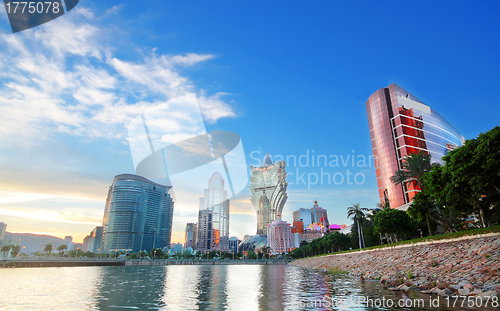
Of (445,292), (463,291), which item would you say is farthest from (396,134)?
(463,291)

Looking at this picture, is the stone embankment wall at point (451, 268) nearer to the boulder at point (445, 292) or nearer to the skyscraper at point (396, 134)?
the boulder at point (445, 292)

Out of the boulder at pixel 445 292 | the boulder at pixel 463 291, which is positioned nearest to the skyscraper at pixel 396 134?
the boulder at pixel 445 292

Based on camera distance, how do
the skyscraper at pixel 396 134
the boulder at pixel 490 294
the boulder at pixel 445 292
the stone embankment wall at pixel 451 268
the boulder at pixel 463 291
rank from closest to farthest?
the boulder at pixel 490 294 → the boulder at pixel 463 291 → the boulder at pixel 445 292 → the stone embankment wall at pixel 451 268 → the skyscraper at pixel 396 134

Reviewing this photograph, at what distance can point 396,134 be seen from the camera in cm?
13775

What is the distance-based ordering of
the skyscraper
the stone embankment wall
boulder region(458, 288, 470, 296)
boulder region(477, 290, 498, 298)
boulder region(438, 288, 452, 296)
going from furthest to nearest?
the skyscraper → the stone embankment wall → boulder region(438, 288, 452, 296) → boulder region(458, 288, 470, 296) → boulder region(477, 290, 498, 298)

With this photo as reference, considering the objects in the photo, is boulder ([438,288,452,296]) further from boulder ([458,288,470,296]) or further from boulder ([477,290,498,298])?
boulder ([477,290,498,298])

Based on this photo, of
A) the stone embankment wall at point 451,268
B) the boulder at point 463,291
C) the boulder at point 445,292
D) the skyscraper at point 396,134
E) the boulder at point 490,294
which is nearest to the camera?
the boulder at point 490,294

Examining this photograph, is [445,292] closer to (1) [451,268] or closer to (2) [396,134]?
(1) [451,268]

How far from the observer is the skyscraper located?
132 m

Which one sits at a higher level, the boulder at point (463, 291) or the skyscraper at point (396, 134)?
the skyscraper at point (396, 134)

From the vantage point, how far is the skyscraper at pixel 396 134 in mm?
132375

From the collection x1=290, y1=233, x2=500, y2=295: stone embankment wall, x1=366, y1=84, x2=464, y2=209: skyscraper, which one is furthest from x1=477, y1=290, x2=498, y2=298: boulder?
x1=366, y1=84, x2=464, y2=209: skyscraper

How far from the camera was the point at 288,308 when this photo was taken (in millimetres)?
17297

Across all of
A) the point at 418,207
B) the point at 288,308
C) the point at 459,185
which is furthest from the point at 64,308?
the point at 418,207
